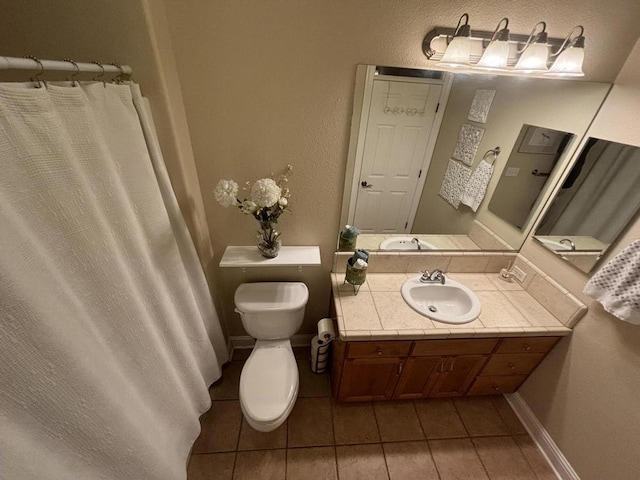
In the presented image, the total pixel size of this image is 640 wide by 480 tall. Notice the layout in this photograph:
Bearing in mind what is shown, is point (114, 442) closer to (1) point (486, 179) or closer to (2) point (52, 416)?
(2) point (52, 416)

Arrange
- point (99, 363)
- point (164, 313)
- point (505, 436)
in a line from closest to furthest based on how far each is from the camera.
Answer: point (99, 363)
point (164, 313)
point (505, 436)

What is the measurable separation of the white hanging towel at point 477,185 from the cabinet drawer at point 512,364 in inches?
35.3

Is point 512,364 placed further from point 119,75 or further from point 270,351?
point 119,75

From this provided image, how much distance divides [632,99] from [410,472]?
7.00 ft

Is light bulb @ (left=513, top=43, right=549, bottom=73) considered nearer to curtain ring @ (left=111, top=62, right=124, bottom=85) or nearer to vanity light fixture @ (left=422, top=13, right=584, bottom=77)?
vanity light fixture @ (left=422, top=13, right=584, bottom=77)

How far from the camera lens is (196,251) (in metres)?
1.29

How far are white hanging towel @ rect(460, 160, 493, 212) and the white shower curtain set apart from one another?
5.41ft

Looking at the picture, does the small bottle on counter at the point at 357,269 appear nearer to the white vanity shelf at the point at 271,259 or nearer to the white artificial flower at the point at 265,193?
the white vanity shelf at the point at 271,259

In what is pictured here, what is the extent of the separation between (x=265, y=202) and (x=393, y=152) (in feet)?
2.54

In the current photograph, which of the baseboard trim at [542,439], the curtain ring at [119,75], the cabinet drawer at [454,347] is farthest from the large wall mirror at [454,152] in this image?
the baseboard trim at [542,439]

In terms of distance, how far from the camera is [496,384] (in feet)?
5.15

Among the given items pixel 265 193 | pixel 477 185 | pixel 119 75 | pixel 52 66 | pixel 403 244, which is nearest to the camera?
pixel 52 66

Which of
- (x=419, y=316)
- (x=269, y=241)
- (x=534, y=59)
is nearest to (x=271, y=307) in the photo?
(x=269, y=241)

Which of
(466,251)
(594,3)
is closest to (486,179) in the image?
(466,251)
